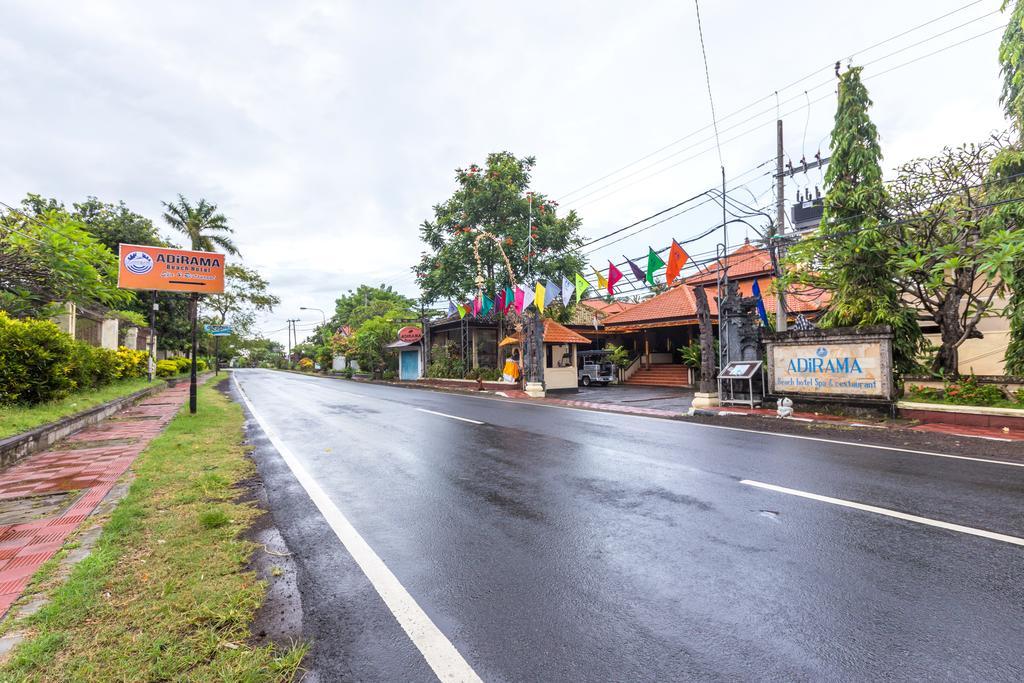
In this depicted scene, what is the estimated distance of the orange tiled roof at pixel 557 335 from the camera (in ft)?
83.2

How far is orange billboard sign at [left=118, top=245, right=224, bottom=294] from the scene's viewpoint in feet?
38.9

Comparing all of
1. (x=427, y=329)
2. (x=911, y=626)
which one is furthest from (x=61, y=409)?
(x=427, y=329)

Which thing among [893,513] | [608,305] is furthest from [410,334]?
[893,513]

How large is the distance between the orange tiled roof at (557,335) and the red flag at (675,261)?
10.9 metres

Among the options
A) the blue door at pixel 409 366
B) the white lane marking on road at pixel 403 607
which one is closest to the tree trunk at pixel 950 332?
the white lane marking on road at pixel 403 607

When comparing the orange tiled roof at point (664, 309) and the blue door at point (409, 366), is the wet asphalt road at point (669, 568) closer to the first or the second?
the orange tiled roof at point (664, 309)

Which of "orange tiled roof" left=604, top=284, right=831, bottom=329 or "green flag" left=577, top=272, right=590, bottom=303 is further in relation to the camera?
"orange tiled roof" left=604, top=284, right=831, bottom=329

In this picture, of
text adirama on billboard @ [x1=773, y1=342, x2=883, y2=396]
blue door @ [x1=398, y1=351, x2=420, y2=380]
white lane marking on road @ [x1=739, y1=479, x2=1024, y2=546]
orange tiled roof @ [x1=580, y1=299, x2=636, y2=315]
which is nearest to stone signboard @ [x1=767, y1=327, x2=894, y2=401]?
text adirama on billboard @ [x1=773, y1=342, x2=883, y2=396]

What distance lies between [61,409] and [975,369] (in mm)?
25065

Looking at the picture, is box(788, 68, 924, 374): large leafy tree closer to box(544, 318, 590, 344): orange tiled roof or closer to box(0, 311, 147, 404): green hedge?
box(544, 318, 590, 344): orange tiled roof

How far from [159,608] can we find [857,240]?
14579 mm

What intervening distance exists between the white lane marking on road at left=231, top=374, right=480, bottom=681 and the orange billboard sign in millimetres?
10109

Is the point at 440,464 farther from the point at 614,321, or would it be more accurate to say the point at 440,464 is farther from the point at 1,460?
the point at 614,321

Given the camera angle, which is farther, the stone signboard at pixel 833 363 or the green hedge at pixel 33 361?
the stone signboard at pixel 833 363
